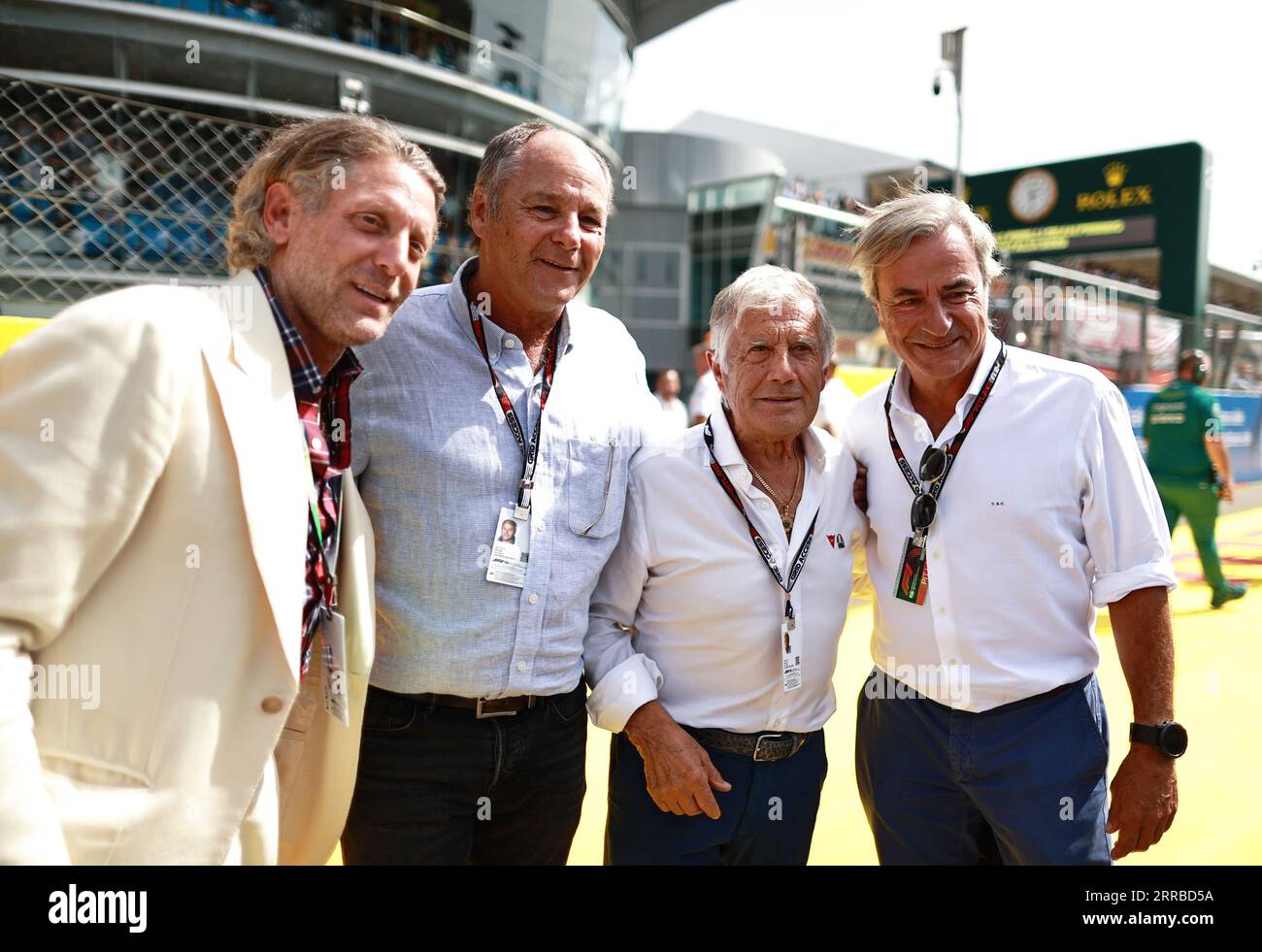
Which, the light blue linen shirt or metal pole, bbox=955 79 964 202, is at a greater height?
metal pole, bbox=955 79 964 202

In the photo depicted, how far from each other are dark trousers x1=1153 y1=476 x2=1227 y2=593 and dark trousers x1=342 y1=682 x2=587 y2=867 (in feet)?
24.4

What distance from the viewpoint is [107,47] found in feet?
40.2

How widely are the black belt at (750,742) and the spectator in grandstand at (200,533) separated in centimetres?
89

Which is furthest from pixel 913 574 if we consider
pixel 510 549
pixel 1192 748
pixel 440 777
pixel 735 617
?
pixel 1192 748

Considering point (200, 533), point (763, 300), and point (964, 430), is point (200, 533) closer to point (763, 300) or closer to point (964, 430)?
point (763, 300)

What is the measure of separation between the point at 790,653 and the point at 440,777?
916mm

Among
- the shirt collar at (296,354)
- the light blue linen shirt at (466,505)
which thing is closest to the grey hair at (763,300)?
the light blue linen shirt at (466,505)

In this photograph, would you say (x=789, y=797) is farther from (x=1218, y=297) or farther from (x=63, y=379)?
(x=1218, y=297)

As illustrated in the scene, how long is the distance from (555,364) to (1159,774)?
71.2 inches

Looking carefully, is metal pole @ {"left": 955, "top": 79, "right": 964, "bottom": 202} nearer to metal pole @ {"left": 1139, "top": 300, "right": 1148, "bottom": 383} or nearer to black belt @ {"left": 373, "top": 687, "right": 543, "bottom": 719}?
metal pole @ {"left": 1139, "top": 300, "right": 1148, "bottom": 383}

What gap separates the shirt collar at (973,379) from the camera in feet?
7.27

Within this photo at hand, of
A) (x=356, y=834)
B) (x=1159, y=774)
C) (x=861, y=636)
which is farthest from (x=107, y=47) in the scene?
(x=1159, y=774)

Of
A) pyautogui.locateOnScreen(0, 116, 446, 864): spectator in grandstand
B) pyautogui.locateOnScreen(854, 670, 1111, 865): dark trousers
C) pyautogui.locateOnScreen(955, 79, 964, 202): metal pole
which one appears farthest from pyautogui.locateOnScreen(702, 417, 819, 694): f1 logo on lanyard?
pyautogui.locateOnScreen(955, 79, 964, 202): metal pole

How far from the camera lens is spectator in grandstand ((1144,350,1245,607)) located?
24.7ft
